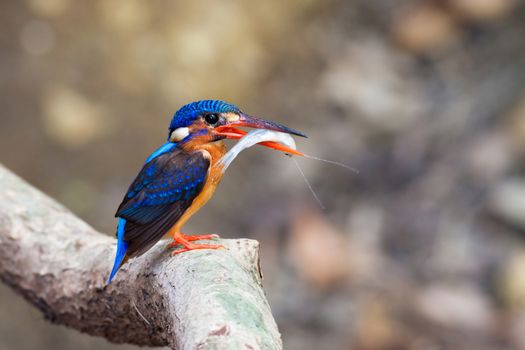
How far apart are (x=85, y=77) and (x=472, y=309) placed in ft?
8.74

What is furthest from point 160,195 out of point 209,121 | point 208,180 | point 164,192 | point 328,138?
point 328,138

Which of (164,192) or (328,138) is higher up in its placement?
(328,138)

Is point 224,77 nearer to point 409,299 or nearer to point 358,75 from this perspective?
point 358,75

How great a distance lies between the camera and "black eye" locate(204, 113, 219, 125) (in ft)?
7.50

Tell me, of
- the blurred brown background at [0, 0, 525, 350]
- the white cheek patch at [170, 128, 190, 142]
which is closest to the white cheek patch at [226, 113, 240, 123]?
the white cheek patch at [170, 128, 190, 142]

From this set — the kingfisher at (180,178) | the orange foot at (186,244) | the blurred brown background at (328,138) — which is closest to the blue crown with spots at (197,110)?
the kingfisher at (180,178)

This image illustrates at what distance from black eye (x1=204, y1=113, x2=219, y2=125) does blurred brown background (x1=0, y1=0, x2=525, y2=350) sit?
2.64 meters

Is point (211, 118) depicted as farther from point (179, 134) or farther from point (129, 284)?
point (129, 284)

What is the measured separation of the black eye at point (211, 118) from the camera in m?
2.29

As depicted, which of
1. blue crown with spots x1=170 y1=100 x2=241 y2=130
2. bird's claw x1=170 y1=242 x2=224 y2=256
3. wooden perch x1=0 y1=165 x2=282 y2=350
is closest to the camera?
wooden perch x1=0 y1=165 x2=282 y2=350

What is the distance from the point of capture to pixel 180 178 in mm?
2229

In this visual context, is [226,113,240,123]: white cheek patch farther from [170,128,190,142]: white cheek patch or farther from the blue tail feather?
the blue tail feather

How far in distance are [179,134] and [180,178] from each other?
151mm

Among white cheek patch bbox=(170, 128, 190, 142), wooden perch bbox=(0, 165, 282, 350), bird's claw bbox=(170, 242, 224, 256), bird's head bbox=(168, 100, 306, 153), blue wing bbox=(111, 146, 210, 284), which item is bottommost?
wooden perch bbox=(0, 165, 282, 350)
